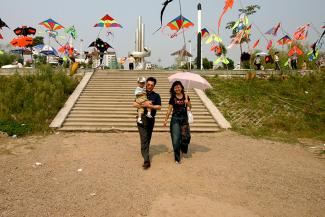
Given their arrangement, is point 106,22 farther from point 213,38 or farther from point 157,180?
point 157,180

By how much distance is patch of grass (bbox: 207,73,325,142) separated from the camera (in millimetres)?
10883

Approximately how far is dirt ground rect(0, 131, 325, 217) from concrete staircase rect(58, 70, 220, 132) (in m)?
1.91

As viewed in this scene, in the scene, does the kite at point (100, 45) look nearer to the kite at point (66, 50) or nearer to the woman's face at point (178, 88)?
the kite at point (66, 50)

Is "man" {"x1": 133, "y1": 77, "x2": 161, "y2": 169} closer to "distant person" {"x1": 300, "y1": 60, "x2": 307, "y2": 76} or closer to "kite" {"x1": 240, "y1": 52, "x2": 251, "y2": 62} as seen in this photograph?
"distant person" {"x1": 300, "y1": 60, "x2": 307, "y2": 76}

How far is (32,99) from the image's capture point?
39.4ft

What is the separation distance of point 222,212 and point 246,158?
3253mm

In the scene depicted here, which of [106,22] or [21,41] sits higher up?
[106,22]

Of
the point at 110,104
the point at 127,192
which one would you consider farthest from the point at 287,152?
the point at 110,104

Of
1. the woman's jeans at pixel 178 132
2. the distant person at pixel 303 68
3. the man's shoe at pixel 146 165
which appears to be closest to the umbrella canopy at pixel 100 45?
the distant person at pixel 303 68

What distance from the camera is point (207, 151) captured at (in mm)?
7887

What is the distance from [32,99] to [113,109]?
3.17m

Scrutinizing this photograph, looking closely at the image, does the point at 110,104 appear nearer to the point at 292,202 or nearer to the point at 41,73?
the point at 41,73

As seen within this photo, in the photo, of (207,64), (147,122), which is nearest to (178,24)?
(147,122)

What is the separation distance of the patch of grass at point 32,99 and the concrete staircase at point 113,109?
72 centimetres
